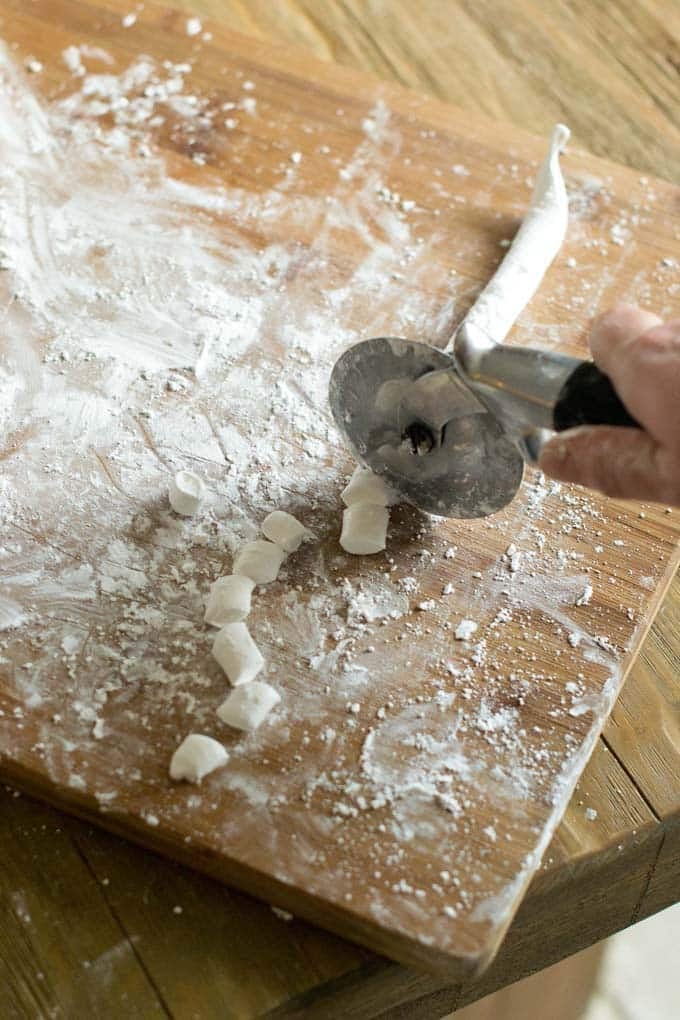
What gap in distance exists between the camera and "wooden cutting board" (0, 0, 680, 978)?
0.74 metres

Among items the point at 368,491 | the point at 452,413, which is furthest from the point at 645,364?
the point at 368,491

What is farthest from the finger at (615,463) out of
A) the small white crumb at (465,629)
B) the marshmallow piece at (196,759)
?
the marshmallow piece at (196,759)

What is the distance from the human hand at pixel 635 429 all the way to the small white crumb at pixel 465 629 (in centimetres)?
17

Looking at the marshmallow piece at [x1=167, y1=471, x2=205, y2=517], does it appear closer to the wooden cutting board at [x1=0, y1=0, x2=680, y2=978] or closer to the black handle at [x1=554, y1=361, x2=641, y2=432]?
the wooden cutting board at [x1=0, y1=0, x2=680, y2=978]

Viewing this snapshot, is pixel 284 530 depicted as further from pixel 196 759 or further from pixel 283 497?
pixel 196 759

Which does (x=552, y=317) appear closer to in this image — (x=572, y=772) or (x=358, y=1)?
(x=572, y=772)

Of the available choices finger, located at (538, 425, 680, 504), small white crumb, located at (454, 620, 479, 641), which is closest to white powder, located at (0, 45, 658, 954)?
small white crumb, located at (454, 620, 479, 641)

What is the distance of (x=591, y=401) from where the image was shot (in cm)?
69

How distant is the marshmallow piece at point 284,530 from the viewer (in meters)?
0.87

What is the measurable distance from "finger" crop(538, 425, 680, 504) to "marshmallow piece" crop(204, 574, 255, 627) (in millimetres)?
255

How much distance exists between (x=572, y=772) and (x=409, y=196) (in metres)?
0.63

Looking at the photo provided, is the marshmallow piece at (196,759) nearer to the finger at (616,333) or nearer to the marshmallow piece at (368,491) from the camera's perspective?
the marshmallow piece at (368,491)

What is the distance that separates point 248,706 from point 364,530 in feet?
0.58

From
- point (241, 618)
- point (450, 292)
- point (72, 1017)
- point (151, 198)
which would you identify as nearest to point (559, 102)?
point (450, 292)
